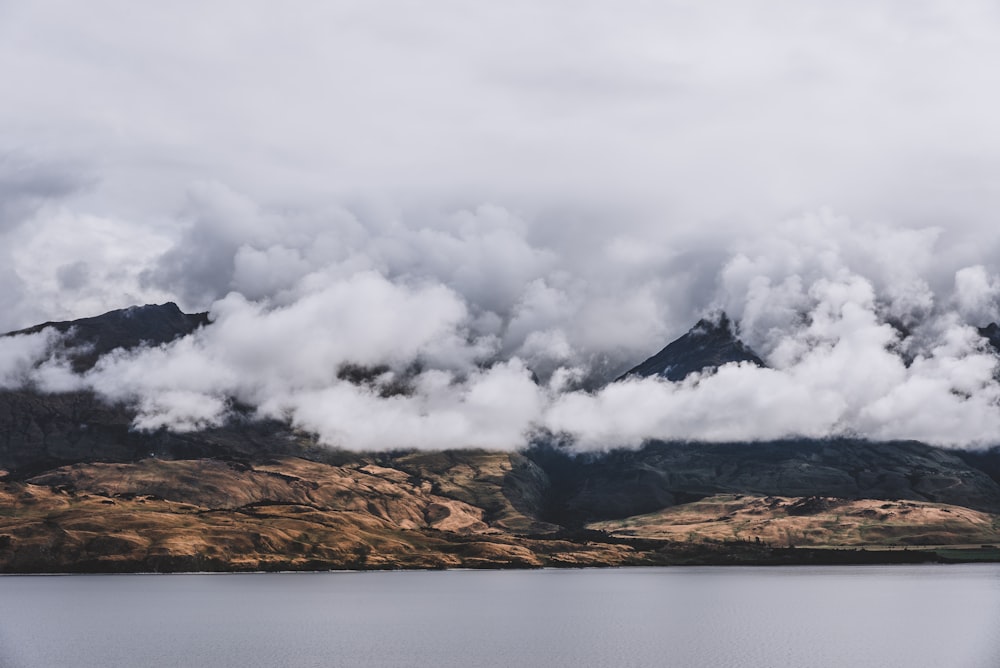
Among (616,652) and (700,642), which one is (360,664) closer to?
(616,652)

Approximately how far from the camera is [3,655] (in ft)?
554

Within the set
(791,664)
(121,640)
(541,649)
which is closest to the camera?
(791,664)

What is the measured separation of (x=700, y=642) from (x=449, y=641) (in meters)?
50.9

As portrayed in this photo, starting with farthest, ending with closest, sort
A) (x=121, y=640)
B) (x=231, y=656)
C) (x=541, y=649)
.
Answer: (x=121, y=640) → (x=541, y=649) → (x=231, y=656)

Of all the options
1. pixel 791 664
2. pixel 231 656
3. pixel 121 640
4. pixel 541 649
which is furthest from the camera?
pixel 121 640

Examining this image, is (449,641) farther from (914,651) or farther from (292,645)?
(914,651)

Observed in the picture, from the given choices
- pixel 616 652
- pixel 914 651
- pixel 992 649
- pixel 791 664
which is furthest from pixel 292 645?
pixel 992 649

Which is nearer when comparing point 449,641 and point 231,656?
point 231,656

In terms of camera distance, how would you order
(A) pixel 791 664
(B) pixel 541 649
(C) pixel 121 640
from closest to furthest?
(A) pixel 791 664
(B) pixel 541 649
(C) pixel 121 640

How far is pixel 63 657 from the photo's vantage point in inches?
6619

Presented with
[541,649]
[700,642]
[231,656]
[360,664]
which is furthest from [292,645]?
[700,642]

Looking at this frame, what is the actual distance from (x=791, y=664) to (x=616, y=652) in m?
32.2

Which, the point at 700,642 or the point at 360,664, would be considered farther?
the point at 700,642

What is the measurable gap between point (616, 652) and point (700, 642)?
2637 cm
